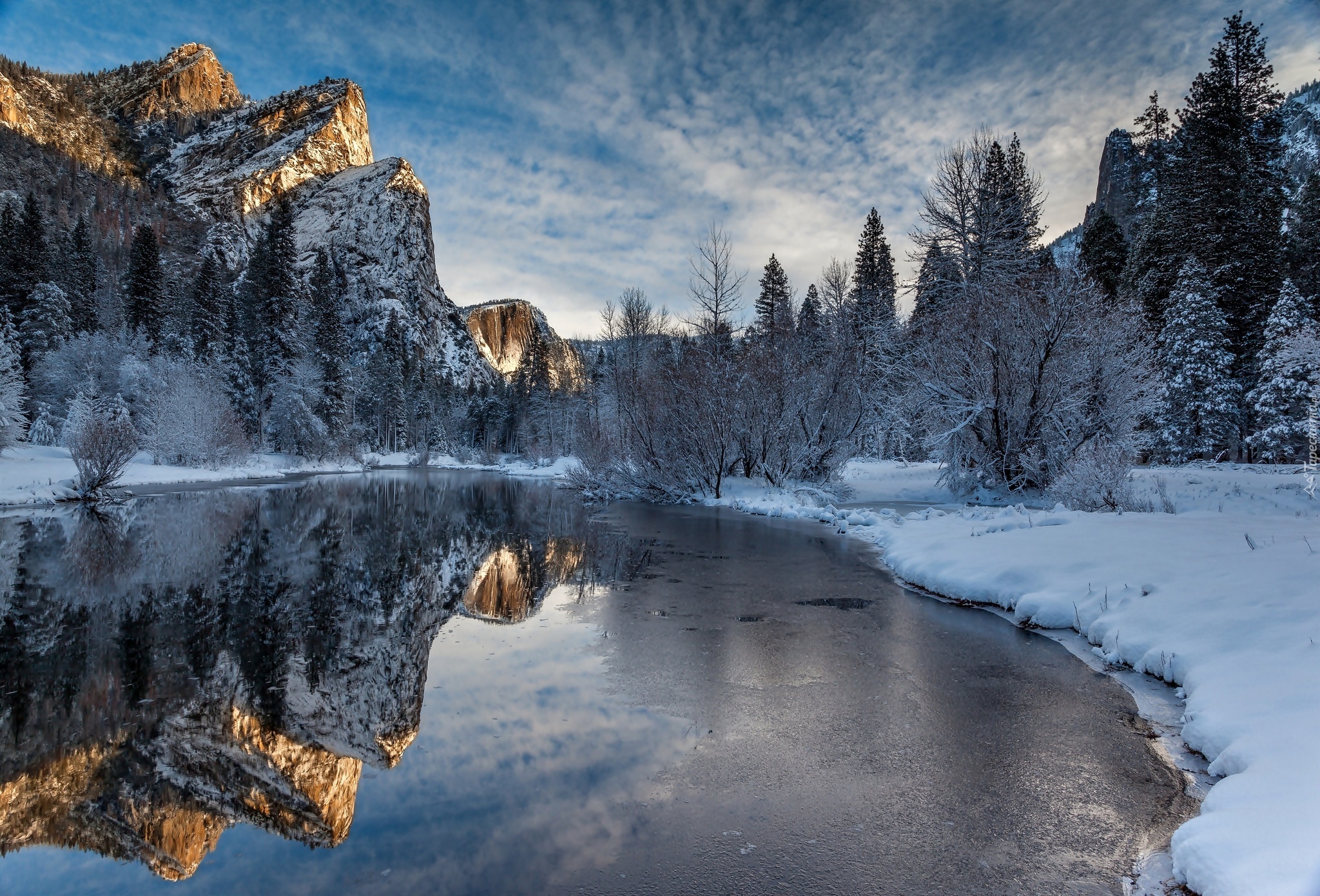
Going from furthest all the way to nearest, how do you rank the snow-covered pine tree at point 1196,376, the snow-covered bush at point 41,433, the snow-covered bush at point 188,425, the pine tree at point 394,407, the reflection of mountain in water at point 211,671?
the pine tree at point 394,407, the snow-covered bush at point 41,433, the snow-covered bush at point 188,425, the snow-covered pine tree at point 1196,376, the reflection of mountain in water at point 211,671

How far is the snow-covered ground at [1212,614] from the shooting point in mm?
2500

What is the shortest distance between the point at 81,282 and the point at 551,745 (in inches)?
2338

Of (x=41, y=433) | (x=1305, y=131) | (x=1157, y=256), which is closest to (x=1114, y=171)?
(x=1305, y=131)

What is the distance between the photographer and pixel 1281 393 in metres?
22.1

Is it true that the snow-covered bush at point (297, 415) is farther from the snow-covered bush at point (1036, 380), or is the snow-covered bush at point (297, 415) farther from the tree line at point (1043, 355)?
the snow-covered bush at point (1036, 380)

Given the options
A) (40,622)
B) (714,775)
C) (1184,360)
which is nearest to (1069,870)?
(714,775)

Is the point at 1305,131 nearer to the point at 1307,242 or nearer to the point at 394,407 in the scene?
the point at 1307,242

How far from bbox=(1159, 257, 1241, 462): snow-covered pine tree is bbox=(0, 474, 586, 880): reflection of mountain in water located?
26.7 m

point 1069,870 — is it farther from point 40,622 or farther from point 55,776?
point 40,622

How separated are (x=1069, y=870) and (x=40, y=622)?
30.0ft

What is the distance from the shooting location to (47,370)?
115 ft

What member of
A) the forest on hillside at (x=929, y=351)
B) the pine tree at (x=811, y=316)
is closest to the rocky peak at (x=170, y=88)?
the forest on hillside at (x=929, y=351)

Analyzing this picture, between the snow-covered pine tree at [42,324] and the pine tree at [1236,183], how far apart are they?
61.3 m

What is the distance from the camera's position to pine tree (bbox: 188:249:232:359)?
4106 cm
